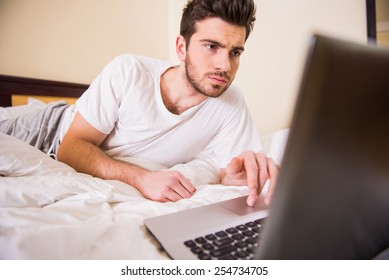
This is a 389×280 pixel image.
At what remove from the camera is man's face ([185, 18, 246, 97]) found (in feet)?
3.01

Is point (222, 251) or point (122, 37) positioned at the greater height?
point (122, 37)

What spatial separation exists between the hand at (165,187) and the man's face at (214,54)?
448 millimetres

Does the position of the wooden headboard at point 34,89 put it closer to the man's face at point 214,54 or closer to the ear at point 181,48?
the ear at point 181,48

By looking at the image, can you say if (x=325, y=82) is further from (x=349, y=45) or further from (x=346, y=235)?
(x=346, y=235)

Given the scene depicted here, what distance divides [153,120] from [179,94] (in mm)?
184

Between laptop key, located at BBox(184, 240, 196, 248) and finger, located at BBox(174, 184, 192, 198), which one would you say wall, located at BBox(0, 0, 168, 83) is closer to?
finger, located at BBox(174, 184, 192, 198)

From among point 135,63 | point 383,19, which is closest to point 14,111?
point 135,63

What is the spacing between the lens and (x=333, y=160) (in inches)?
7.5

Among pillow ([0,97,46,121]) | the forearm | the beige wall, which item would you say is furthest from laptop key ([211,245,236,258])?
pillow ([0,97,46,121])

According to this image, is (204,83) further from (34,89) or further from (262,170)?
(34,89)

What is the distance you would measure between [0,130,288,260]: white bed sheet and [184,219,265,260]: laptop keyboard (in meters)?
0.07

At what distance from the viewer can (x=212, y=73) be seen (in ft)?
3.08

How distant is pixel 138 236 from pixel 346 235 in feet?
0.99
